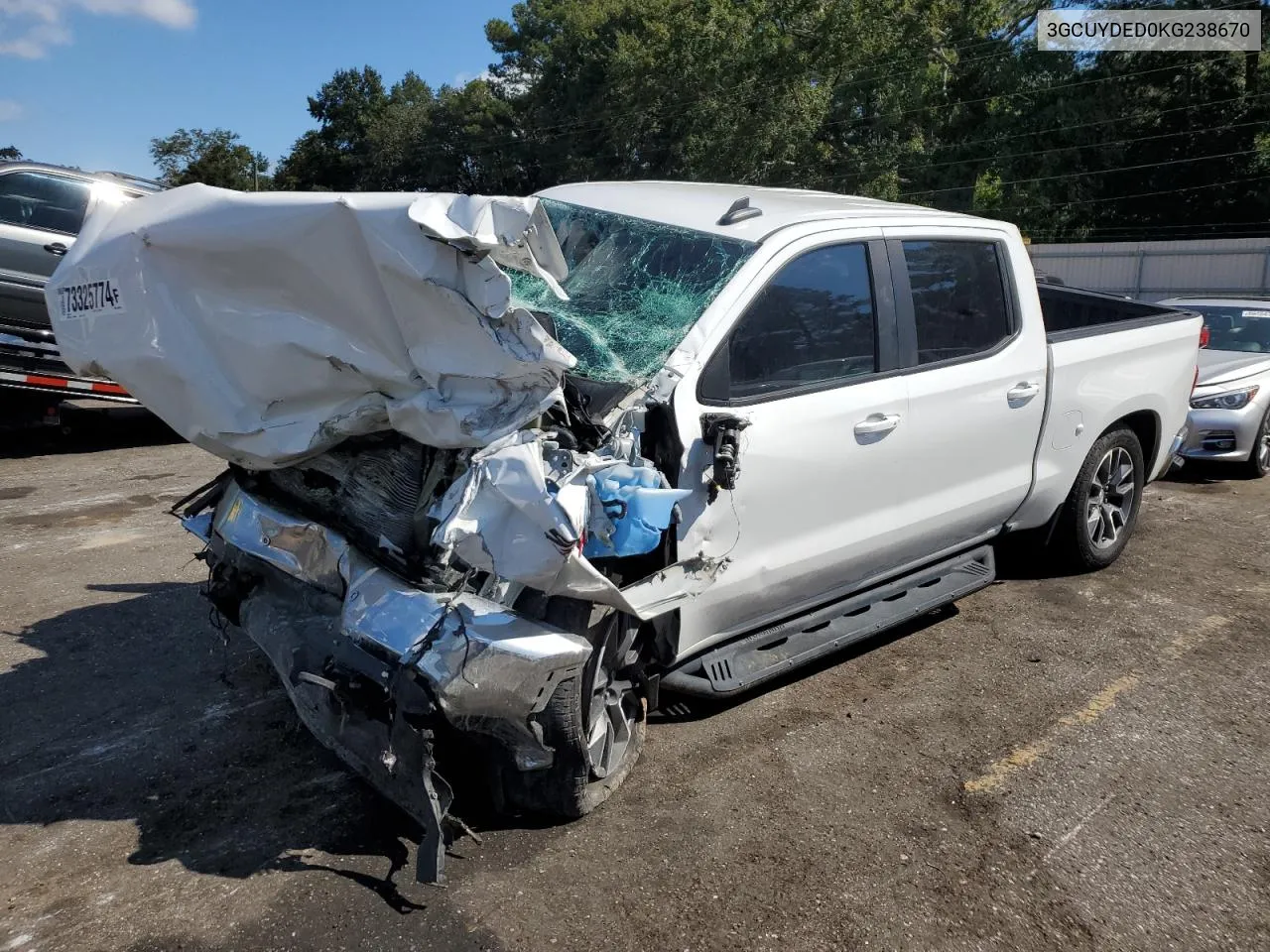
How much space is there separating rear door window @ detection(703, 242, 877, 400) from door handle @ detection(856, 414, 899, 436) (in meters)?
0.18

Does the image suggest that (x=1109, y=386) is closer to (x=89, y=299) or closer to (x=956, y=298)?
(x=956, y=298)

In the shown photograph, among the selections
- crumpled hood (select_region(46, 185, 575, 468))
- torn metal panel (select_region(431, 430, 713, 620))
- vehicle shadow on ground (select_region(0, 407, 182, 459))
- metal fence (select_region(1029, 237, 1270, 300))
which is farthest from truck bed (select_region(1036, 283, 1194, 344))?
metal fence (select_region(1029, 237, 1270, 300))

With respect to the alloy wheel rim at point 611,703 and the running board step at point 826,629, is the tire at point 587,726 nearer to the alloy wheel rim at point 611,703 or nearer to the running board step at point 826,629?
the alloy wheel rim at point 611,703

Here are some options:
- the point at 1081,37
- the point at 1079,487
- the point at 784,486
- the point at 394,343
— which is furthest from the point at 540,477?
the point at 1081,37

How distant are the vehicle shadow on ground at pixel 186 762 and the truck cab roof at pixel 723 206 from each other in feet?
7.96

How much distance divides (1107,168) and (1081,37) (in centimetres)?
459

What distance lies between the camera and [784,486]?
370 centimetres

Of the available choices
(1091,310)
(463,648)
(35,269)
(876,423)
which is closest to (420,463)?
(463,648)

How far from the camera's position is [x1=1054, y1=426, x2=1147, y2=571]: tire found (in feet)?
18.1

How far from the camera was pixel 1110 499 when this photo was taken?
5875 mm

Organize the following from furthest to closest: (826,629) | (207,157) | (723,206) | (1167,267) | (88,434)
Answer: (207,157) → (1167,267) → (88,434) → (723,206) → (826,629)

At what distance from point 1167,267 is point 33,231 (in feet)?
82.0

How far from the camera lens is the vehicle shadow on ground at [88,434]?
924 centimetres

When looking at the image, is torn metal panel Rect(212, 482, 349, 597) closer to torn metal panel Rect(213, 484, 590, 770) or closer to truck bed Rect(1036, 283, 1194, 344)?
torn metal panel Rect(213, 484, 590, 770)
